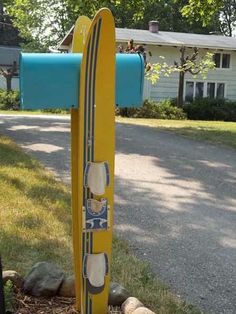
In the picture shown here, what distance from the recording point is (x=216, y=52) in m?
30.6

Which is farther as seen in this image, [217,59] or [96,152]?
[217,59]

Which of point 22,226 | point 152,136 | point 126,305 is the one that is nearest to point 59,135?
point 152,136

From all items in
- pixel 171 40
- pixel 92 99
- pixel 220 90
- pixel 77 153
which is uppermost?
pixel 171 40

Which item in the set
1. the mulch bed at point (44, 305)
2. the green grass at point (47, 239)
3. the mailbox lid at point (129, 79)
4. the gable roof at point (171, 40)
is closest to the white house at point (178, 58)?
the gable roof at point (171, 40)

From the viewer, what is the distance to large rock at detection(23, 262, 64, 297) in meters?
3.00

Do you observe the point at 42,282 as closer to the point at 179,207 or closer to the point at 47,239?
the point at 47,239

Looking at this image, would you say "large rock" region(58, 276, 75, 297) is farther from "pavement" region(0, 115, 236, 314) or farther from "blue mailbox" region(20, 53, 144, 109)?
"blue mailbox" region(20, 53, 144, 109)

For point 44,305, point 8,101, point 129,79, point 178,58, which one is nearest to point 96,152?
point 129,79

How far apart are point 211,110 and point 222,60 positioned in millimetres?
6759

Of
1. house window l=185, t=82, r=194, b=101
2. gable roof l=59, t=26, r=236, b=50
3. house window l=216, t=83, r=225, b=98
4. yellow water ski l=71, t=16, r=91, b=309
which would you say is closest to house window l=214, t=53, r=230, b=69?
gable roof l=59, t=26, r=236, b=50

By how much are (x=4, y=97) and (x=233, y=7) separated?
→ 33.6 meters

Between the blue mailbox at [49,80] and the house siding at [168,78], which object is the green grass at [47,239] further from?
the house siding at [168,78]

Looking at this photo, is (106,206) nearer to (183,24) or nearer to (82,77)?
(82,77)

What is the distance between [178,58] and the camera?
29766 millimetres
